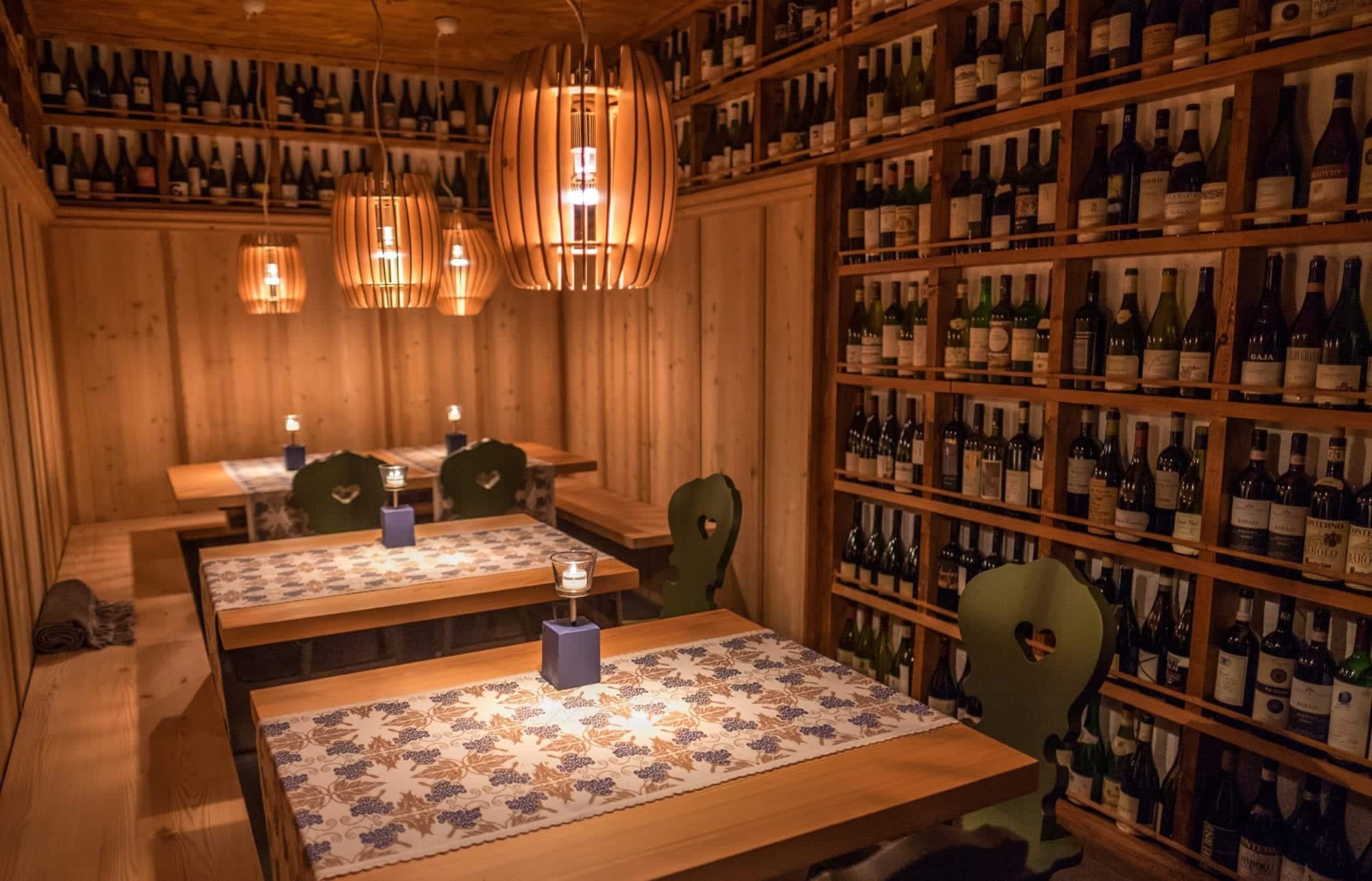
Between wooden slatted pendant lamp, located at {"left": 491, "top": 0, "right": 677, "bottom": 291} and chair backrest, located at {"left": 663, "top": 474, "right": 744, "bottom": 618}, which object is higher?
wooden slatted pendant lamp, located at {"left": 491, "top": 0, "right": 677, "bottom": 291}

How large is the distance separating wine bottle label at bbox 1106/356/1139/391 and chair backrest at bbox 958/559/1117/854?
30.1 inches

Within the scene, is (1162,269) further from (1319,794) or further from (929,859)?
(929,859)

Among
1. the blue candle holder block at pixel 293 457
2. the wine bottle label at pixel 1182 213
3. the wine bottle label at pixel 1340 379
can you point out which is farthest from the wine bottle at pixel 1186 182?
the blue candle holder block at pixel 293 457

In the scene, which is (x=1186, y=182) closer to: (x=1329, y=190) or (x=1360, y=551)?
(x=1329, y=190)

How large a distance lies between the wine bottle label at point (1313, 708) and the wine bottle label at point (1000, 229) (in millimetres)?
1425

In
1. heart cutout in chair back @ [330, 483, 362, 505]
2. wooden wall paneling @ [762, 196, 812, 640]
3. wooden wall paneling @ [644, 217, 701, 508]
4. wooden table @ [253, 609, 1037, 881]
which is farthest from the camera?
wooden wall paneling @ [644, 217, 701, 508]

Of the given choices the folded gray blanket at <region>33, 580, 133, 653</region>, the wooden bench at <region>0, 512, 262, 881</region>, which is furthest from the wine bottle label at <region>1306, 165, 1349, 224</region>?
the folded gray blanket at <region>33, 580, 133, 653</region>

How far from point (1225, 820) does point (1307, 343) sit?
3.92 feet

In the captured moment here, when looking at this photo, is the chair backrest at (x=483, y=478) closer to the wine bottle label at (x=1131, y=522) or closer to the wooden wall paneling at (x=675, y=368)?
the wooden wall paneling at (x=675, y=368)

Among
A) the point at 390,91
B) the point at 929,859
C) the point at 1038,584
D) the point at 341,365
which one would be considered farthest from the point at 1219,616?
the point at 390,91

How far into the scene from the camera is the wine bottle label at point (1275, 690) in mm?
2229

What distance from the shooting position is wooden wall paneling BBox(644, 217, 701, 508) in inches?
178

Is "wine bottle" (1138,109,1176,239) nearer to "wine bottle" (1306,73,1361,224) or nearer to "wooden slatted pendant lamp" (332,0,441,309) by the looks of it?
"wine bottle" (1306,73,1361,224)

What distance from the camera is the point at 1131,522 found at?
252 centimetres
